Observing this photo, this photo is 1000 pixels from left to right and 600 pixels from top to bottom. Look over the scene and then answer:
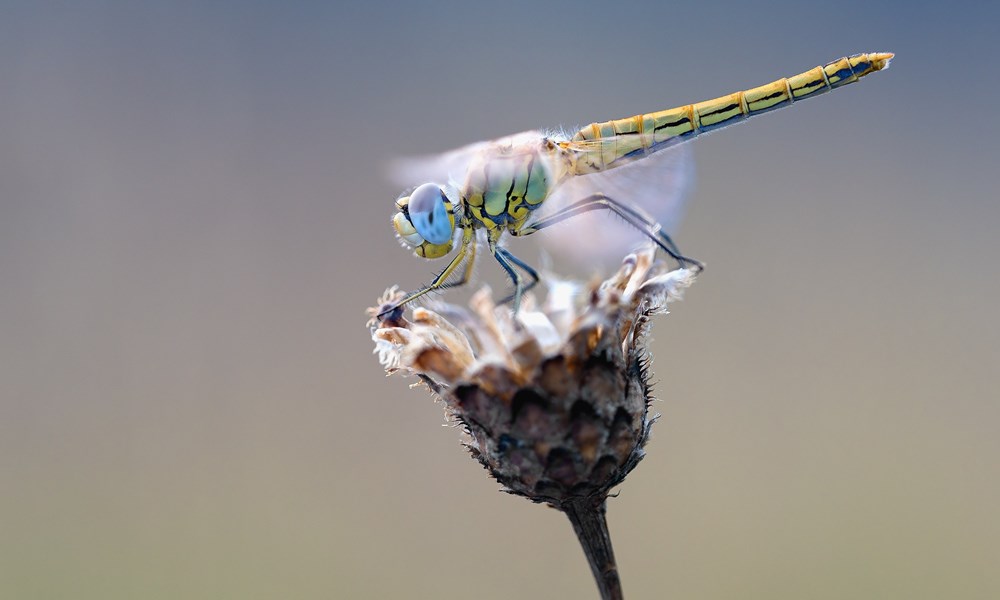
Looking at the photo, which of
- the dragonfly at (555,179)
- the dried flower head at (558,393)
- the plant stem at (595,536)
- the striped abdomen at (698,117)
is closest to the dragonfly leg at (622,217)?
the dragonfly at (555,179)

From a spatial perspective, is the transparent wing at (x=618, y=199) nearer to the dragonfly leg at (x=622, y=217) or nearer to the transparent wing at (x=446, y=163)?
the dragonfly leg at (x=622, y=217)

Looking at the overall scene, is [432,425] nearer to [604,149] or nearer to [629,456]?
[604,149]

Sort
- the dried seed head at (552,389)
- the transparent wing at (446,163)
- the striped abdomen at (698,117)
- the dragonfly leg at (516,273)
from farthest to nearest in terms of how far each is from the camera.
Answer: the striped abdomen at (698,117) < the transparent wing at (446,163) < the dragonfly leg at (516,273) < the dried seed head at (552,389)

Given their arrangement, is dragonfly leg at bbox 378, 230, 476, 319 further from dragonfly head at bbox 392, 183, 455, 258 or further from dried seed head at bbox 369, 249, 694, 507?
dried seed head at bbox 369, 249, 694, 507

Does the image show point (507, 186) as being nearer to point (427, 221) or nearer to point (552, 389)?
point (427, 221)

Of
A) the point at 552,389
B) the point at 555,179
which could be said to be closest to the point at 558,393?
the point at 552,389

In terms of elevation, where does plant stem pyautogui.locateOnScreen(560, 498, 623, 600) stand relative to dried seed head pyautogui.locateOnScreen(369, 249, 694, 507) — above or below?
below

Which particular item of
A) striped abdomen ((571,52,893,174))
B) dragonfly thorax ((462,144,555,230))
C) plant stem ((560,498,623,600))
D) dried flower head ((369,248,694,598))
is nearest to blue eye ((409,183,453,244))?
dragonfly thorax ((462,144,555,230))
